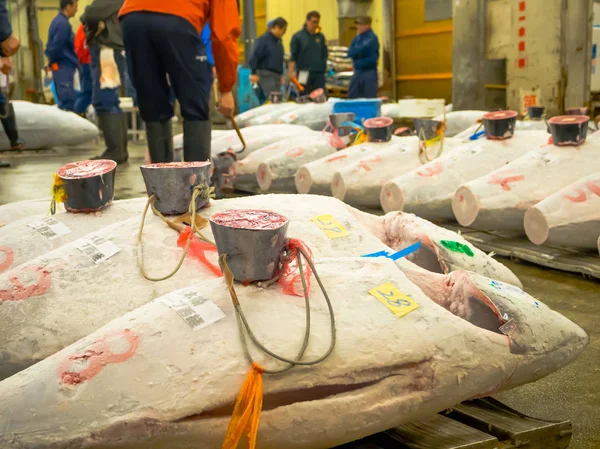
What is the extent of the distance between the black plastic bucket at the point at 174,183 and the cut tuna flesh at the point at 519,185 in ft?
6.46

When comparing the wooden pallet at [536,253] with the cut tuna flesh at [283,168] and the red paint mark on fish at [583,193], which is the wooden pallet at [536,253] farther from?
the cut tuna flesh at [283,168]

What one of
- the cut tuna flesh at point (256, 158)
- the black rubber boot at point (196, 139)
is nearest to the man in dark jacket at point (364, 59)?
the cut tuna flesh at point (256, 158)

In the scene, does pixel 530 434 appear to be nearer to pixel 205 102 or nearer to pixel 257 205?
pixel 257 205

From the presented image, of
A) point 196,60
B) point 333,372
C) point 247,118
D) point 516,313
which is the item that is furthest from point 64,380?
point 247,118

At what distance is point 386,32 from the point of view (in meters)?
14.3

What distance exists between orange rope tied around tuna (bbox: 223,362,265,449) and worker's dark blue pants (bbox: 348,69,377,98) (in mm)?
9802

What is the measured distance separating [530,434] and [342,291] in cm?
52

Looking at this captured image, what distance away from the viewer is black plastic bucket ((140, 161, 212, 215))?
2393mm

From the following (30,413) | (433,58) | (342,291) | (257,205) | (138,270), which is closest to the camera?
(30,413)

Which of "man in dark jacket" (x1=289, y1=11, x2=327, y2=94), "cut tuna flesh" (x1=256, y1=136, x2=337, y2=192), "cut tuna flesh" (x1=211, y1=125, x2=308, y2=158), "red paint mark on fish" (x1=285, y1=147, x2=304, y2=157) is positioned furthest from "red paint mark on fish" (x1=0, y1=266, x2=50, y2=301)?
"man in dark jacket" (x1=289, y1=11, x2=327, y2=94)

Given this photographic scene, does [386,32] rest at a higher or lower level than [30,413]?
higher

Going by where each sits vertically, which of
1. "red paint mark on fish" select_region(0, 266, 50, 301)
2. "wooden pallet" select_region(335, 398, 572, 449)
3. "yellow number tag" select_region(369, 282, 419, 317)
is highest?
"yellow number tag" select_region(369, 282, 419, 317)

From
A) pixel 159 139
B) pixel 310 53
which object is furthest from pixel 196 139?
pixel 310 53

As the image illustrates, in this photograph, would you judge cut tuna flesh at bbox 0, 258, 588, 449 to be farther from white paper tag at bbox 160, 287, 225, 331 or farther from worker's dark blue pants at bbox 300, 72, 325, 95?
worker's dark blue pants at bbox 300, 72, 325, 95
